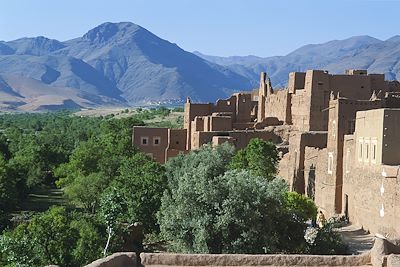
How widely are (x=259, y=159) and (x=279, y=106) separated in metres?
14.6

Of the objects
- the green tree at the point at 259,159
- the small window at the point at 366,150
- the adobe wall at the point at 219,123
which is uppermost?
the adobe wall at the point at 219,123

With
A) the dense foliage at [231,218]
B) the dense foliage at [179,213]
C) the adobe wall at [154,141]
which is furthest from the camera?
the adobe wall at [154,141]

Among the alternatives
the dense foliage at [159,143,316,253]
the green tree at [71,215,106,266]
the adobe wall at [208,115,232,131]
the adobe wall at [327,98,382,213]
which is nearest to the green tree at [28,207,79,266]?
the green tree at [71,215,106,266]

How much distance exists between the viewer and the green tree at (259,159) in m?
29.4

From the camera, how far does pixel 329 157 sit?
92.8 feet

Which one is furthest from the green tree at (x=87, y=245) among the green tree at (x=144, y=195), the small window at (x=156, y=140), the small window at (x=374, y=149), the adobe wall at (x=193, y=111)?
the adobe wall at (x=193, y=111)

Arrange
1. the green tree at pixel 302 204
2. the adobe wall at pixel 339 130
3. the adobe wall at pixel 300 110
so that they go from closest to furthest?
1. the green tree at pixel 302 204
2. the adobe wall at pixel 339 130
3. the adobe wall at pixel 300 110

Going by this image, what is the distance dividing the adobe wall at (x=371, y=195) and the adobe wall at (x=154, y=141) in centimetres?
1989

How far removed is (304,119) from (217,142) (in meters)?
6.08

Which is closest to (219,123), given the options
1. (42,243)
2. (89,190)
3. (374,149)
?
(89,190)

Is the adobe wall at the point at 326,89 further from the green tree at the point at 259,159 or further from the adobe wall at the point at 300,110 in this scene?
the green tree at the point at 259,159

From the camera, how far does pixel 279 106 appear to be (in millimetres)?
44188

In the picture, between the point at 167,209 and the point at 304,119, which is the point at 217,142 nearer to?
the point at 304,119

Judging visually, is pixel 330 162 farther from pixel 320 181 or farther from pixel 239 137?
pixel 239 137
